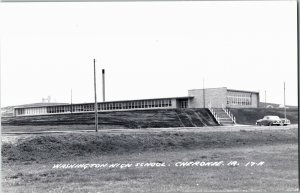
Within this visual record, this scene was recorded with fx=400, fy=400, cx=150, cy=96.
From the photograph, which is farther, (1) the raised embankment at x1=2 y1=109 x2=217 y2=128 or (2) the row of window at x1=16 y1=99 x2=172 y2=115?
(2) the row of window at x1=16 y1=99 x2=172 y2=115

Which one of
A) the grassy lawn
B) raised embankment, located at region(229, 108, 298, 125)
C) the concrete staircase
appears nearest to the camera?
the grassy lawn

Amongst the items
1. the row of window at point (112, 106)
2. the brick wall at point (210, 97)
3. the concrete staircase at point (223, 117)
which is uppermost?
the brick wall at point (210, 97)

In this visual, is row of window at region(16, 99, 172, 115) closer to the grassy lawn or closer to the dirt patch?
the dirt patch

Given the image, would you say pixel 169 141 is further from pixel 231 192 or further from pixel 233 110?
pixel 233 110

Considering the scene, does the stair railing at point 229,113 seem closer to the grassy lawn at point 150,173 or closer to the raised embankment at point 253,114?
the raised embankment at point 253,114

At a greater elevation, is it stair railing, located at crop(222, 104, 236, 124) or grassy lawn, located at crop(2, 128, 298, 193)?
stair railing, located at crop(222, 104, 236, 124)

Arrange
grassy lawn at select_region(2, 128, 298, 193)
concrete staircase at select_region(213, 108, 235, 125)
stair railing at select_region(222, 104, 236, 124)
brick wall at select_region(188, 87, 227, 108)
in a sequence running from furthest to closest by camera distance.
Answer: brick wall at select_region(188, 87, 227, 108) → stair railing at select_region(222, 104, 236, 124) → concrete staircase at select_region(213, 108, 235, 125) → grassy lawn at select_region(2, 128, 298, 193)

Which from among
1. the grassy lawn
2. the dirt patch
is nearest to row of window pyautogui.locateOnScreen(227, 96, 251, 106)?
the dirt patch

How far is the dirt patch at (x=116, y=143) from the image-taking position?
20.5 meters

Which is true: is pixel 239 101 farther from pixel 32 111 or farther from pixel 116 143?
pixel 116 143

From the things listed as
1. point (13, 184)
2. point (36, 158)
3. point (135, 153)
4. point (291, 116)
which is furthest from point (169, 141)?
point (291, 116)

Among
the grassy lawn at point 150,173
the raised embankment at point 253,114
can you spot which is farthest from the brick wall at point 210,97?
the grassy lawn at point 150,173

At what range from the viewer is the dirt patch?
67.4ft

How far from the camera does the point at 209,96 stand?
2443 inches
